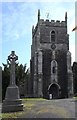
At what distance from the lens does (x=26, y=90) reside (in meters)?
60.1

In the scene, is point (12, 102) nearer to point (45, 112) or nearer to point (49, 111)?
point (49, 111)

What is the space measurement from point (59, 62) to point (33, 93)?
28.1 ft

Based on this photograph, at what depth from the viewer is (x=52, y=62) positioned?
5788cm

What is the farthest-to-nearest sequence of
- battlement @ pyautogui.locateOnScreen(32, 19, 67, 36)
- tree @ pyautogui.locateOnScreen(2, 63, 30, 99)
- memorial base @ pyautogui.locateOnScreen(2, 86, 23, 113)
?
1. battlement @ pyautogui.locateOnScreen(32, 19, 67, 36)
2. tree @ pyautogui.locateOnScreen(2, 63, 30, 99)
3. memorial base @ pyautogui.locateOnScreen(2, 86, 23, 113)

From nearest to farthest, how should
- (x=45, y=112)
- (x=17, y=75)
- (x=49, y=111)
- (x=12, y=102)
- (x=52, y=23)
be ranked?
(x=45, y=112) < (x=49, y=111) < (x=12, y=102) < (x=17, y=75) < (x=52, y=23)

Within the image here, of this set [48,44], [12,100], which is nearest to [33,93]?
[48,44]

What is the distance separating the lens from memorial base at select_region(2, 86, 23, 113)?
18.9 meters

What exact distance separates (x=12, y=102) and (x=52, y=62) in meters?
38.6

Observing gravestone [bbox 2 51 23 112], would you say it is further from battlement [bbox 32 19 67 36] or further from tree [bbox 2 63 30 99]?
battlement [bbox 32 19 67 36]

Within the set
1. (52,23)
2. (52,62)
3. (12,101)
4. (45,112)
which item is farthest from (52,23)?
(45,112)

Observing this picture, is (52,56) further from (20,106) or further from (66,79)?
(20,106)

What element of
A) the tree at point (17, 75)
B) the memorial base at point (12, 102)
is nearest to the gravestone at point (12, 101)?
the memorial base at point (12, 102)

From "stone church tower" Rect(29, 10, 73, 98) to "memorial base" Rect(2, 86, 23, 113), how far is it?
1341 inches

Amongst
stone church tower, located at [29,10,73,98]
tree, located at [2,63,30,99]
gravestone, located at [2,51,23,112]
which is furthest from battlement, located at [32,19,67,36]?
gravestone, located at [2,51,23,112]
